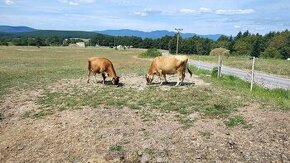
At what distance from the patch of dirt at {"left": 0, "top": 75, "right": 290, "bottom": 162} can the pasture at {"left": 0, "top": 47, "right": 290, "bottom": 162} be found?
0.10 ft

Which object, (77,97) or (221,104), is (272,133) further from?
(77,97)

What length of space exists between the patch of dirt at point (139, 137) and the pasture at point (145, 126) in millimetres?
30

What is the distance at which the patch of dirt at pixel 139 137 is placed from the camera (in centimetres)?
1120

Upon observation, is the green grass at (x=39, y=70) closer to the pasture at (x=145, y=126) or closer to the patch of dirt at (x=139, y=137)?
the pasture at (x=145, y=126)

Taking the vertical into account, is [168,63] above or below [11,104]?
above

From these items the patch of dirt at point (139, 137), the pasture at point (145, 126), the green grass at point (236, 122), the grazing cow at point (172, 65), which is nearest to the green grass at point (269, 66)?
the grazing cow at point (172, 65)

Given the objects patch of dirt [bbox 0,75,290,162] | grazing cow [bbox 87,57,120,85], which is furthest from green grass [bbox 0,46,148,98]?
patch of dirt [bbox 0,75,290,162]

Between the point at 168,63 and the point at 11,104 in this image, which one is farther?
the point at 168,63

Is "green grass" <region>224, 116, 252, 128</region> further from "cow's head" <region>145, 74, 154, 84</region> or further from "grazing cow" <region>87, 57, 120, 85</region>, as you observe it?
"grazing cow" <region>87, 57, 120, 85</region>

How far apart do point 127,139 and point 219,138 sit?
3.13 meters

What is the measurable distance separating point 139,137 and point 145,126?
129 centimetres

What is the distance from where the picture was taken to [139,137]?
12.6m

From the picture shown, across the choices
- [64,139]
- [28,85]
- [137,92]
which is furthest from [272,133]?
[28,85]

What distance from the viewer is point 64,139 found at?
1332 centimetres
